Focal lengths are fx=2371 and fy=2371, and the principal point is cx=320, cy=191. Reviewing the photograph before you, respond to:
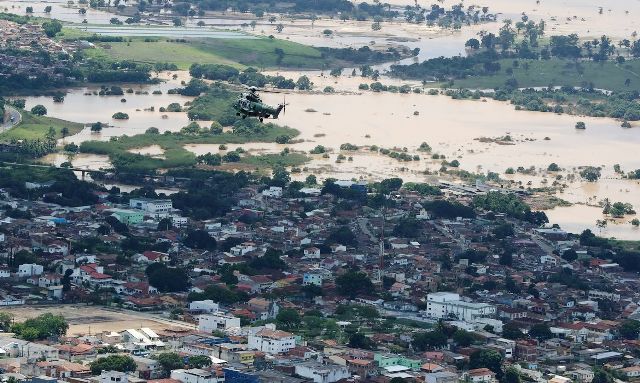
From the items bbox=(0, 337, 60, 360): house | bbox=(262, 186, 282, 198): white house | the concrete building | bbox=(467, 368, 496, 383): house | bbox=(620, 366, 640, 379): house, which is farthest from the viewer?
bbox=(262, 186, 282, 198): white house

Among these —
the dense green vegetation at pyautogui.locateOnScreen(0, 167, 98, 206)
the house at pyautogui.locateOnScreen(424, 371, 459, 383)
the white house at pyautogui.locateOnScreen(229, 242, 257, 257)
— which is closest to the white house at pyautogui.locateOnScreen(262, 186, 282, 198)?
the dense green vegetation at pyautogui.locateOnScreen(0, 167, 98, 206)

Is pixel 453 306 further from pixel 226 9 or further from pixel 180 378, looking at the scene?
pixel 226 9

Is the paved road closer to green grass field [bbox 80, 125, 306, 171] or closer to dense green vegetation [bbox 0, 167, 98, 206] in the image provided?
green grass field [bbox 80, 125, 306, 171]

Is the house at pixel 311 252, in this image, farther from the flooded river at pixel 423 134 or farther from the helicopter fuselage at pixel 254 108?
the helicopter fuselage at pixel 254 108

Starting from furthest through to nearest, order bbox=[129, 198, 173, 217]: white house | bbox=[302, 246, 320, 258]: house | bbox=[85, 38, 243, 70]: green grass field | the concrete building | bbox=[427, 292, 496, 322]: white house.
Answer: bbox=[85, 38, 243, 70]: green grass field → bbox=[129, 198, 173, 217]: white house → the concrete building → bbox=[302, 246, 320, 258]: house → bbox=[427, 292, 496, 322]: white house

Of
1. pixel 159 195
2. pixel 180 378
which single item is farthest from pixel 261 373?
pixel 159 195

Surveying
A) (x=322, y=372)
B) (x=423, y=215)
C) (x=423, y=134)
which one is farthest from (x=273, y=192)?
(x=322, y=372)
